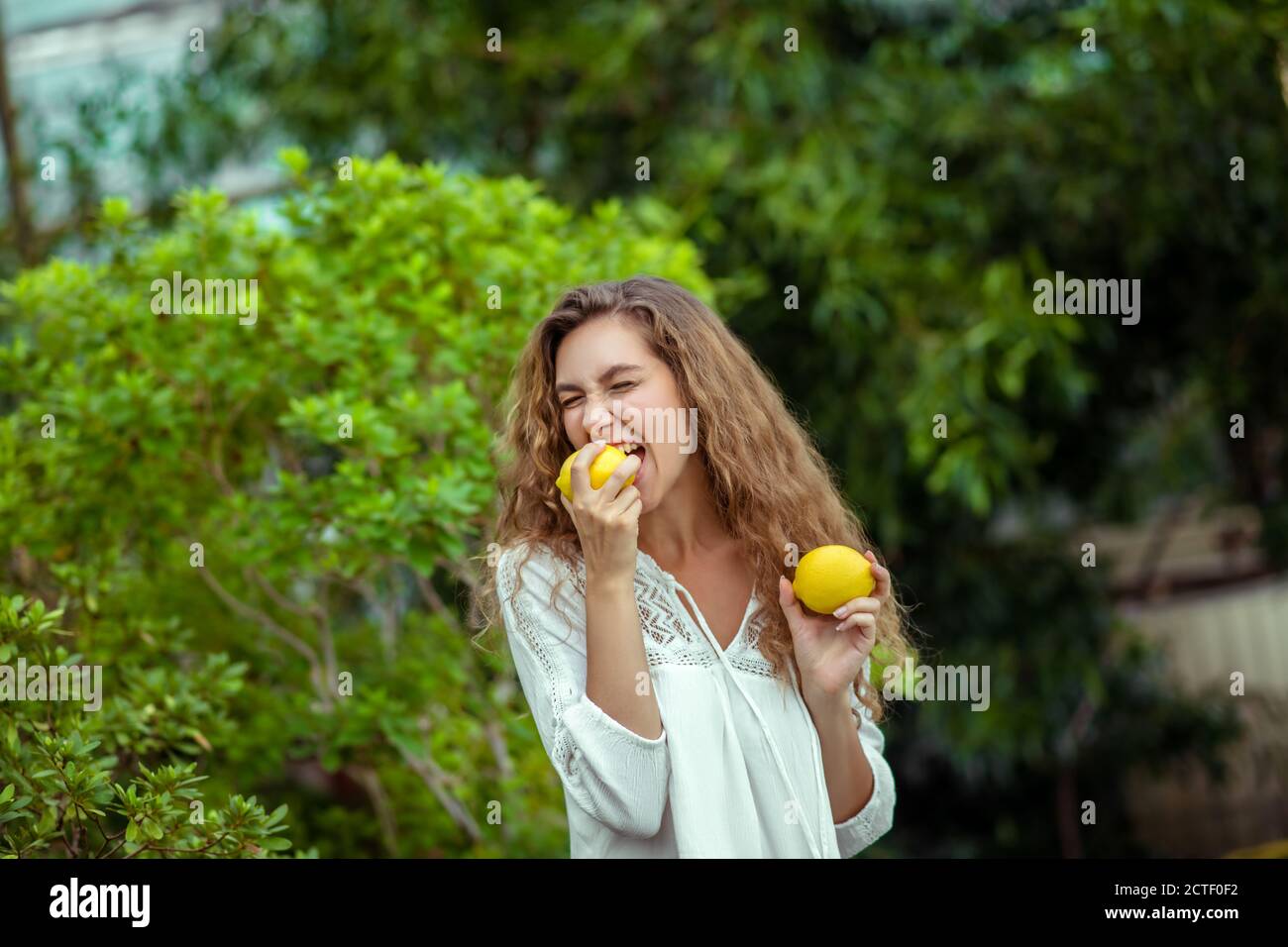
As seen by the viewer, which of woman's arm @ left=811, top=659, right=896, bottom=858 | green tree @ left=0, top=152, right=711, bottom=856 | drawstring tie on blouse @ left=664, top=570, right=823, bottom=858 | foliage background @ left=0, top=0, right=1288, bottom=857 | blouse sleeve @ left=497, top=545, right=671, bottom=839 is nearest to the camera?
blouse sleeve @ left=497, top=545, right=671, bottom=839

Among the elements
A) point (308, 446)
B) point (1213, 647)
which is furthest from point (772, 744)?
point (1213, 647)

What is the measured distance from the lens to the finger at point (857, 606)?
1869mm

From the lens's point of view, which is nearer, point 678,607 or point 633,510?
point 633,510

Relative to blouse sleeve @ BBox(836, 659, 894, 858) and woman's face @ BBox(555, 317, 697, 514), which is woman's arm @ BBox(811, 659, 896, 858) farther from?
woman's face @ BBox(555, 317, 697, 514)

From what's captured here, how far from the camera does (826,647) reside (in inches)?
76.2

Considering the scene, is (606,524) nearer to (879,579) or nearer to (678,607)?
(678,607)

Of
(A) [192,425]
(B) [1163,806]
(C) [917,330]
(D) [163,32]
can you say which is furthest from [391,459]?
(B) [1163,806]

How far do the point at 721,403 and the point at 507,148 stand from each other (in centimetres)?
390

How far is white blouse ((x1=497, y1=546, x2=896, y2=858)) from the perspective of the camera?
1767mm

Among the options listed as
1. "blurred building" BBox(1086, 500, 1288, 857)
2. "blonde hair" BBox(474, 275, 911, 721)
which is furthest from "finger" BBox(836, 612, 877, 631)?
"blurred building" BBox(1086, 500, 1288, 857)

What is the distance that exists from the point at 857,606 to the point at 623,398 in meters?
0.46

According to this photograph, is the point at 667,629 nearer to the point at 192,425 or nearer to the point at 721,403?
the point at 721,403

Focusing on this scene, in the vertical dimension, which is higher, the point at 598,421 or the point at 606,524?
the point at 598,421
